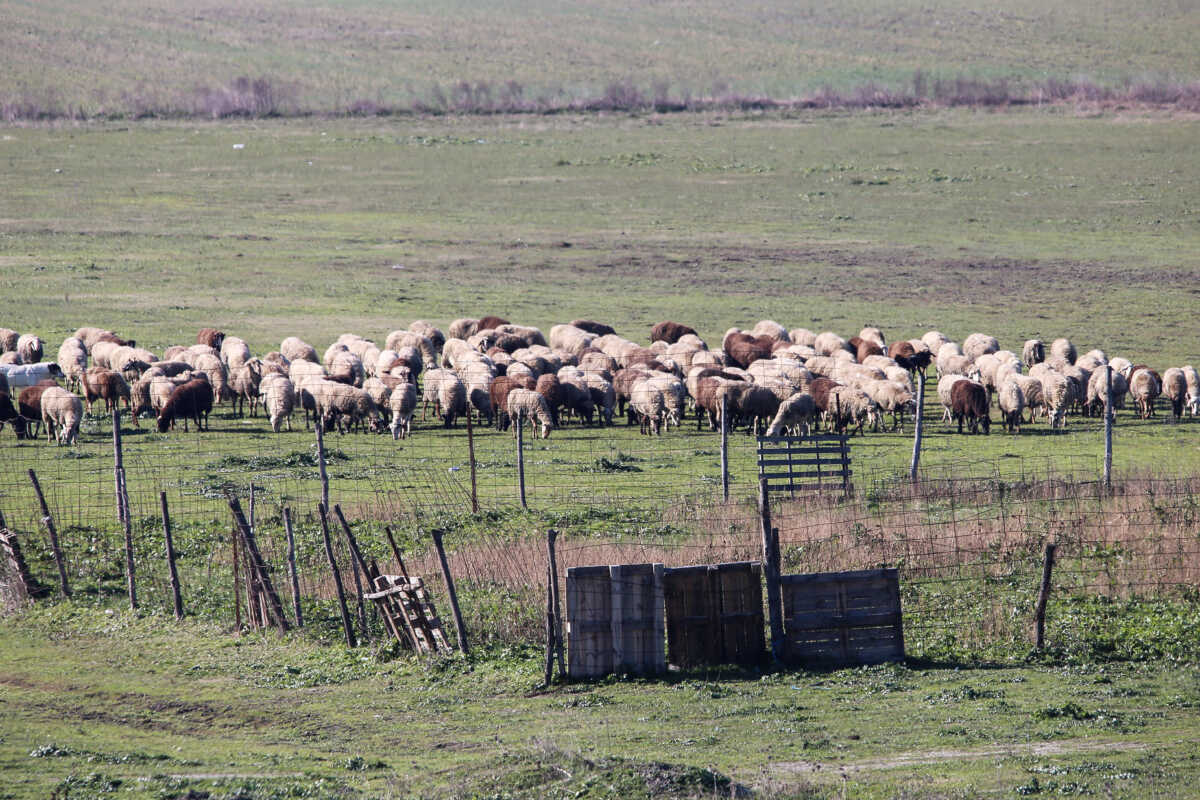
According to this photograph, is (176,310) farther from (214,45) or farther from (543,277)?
(214,45)

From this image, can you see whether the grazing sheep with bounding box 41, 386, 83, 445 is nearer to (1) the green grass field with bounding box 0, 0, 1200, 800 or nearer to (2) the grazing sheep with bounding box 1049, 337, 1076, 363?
(1) the green grass field with bounding box 0, 0, 1200, 800

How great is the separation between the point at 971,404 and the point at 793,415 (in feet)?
12.6

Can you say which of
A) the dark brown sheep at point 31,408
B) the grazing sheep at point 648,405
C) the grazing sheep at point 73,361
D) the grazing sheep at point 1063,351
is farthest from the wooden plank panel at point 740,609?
the grazing sheep at point 1063,351

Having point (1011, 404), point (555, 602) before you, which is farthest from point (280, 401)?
point (555, 602)

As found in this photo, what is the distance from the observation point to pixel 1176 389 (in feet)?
109

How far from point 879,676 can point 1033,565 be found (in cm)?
413

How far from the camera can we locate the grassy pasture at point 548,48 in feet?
373

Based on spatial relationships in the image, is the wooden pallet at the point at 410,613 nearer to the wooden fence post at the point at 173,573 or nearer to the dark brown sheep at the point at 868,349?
the wooden fence post at the point at 173,573

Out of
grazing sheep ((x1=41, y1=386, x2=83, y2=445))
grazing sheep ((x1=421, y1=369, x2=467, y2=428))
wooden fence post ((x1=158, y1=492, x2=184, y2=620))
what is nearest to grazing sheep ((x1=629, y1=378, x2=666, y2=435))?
grazing sheep ((x1=421, y1=369, x2=467, y2=428))

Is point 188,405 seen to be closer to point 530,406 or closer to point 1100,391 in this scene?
point 530,406

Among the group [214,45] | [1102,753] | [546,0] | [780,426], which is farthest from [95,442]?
[546,0]

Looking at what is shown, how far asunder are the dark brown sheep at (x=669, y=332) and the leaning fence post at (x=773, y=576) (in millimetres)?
28629

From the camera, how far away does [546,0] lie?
542ft

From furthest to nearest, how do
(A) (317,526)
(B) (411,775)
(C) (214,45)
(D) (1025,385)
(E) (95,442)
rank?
(C) (214,45)
(D) (1025,385)
(E) (95,442)
(A) (317,526)
(B) (411,775)
